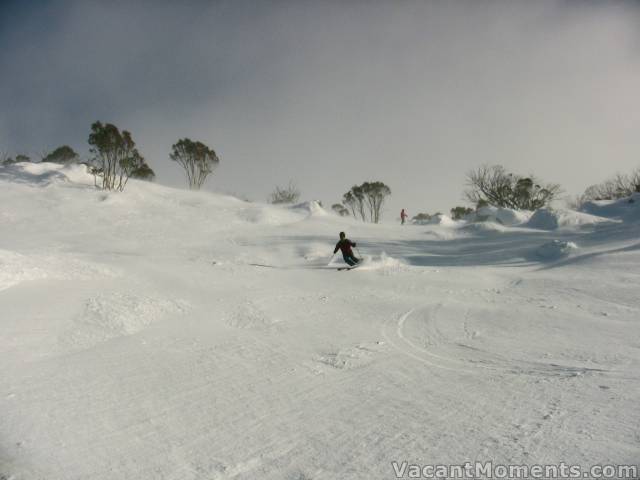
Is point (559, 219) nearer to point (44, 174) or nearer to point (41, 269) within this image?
point (41, 269)

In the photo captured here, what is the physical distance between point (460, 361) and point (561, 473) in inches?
68.8

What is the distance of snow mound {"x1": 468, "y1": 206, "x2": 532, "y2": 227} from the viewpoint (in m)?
29.7

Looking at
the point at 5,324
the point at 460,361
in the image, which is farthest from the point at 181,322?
the point at 460,361

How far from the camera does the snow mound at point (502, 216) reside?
97.6 feet

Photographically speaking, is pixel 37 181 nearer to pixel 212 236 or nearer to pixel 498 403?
pixel 212 236

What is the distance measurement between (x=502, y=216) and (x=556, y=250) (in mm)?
21097

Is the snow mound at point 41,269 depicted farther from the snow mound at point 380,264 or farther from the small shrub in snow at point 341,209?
the small shrub in snow at point 341,209

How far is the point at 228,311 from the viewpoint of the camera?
6.03 metres

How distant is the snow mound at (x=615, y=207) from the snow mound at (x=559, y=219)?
444 centimetres

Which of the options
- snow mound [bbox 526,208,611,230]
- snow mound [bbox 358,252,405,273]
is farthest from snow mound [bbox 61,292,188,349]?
snow mound [bbox 526,208,611,230]

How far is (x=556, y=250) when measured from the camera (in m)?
11.5

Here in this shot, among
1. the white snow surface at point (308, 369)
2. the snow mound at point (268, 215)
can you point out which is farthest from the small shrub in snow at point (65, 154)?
the white snow surface at point (308, 369)

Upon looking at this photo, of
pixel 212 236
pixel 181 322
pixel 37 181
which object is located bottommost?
pixel 181 322

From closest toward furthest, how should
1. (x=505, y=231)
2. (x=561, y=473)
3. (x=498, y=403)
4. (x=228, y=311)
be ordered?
(x=561, y=473) < (x=498, y=403) < (x=228, y=311) < (x=505, y=231)
